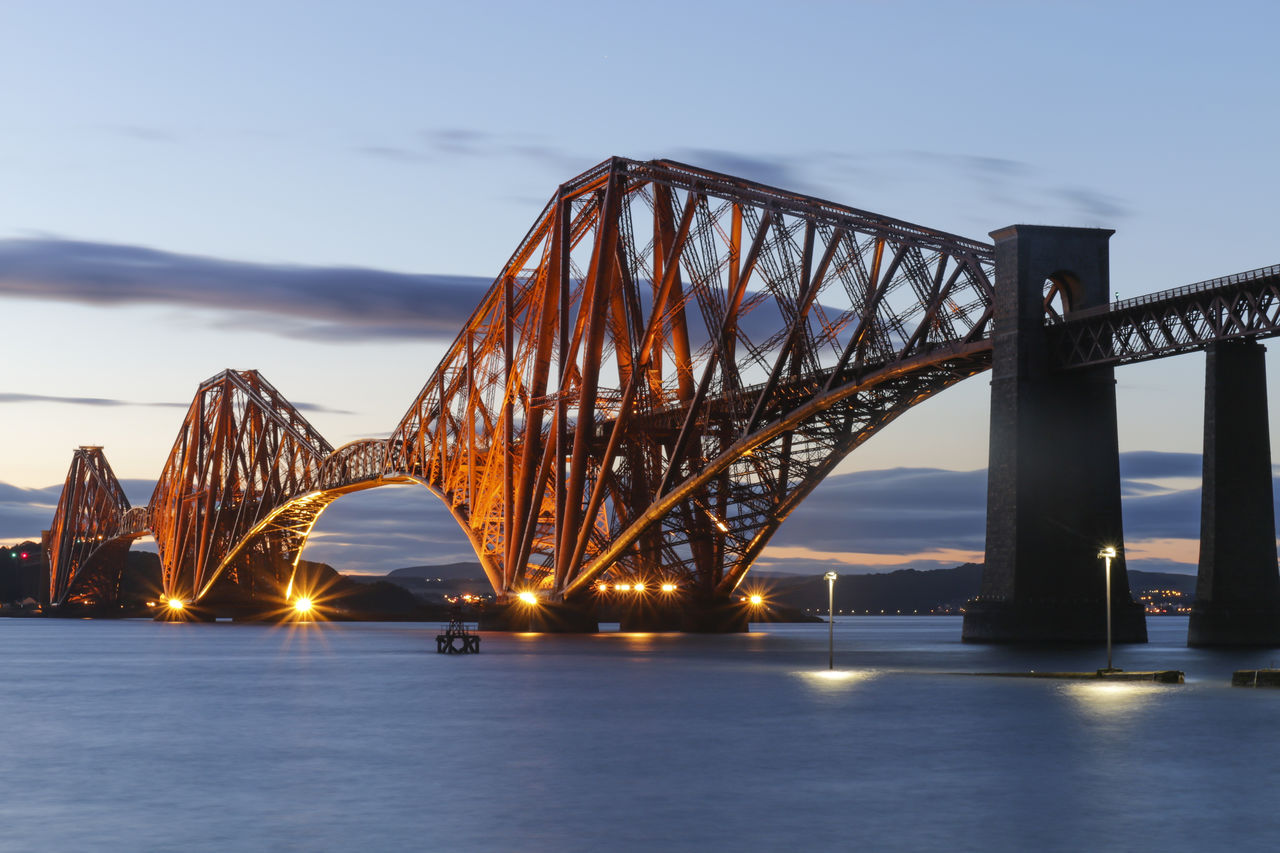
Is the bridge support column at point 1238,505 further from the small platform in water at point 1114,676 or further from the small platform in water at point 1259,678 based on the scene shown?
the small platform in water at point 1259,678

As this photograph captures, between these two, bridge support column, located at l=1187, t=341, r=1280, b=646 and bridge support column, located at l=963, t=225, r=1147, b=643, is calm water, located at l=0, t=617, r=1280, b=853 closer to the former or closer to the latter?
bridge support column, located at l=1187, t=341, r=1280, b=646

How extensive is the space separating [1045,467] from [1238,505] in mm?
8371

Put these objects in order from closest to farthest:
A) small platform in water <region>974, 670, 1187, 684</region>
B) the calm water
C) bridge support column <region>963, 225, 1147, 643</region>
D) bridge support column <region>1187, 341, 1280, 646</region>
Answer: the calm water, small platform in water <region>974, 670, 1187, 684</region>, bridge support column <region>1187, 341, 1280, 646</region>, bridge support column <region>963, 225, 1147, 643</region>

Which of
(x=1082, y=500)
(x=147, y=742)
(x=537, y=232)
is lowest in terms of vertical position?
(x=147, y=742)

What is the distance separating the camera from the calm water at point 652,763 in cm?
2147

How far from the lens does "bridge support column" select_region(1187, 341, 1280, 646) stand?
5566cm

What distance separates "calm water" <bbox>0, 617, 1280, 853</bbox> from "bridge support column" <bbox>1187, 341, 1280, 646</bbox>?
1.68 metres

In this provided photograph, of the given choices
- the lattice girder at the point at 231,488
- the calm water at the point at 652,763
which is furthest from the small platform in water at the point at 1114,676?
the lattice girder at the point at 231,488

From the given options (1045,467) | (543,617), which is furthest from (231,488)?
(1045,467)

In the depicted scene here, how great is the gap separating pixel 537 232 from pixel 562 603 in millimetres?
23638

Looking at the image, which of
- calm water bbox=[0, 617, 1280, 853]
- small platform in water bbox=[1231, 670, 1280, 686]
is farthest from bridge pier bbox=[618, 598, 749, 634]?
small platform in water bbox=[1231, 670, 1280, 686]

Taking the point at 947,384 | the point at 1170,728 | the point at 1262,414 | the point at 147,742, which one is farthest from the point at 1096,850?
the point at 947,384

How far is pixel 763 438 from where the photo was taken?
263 ft

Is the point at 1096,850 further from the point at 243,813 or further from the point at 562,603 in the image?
the point at 562,603
